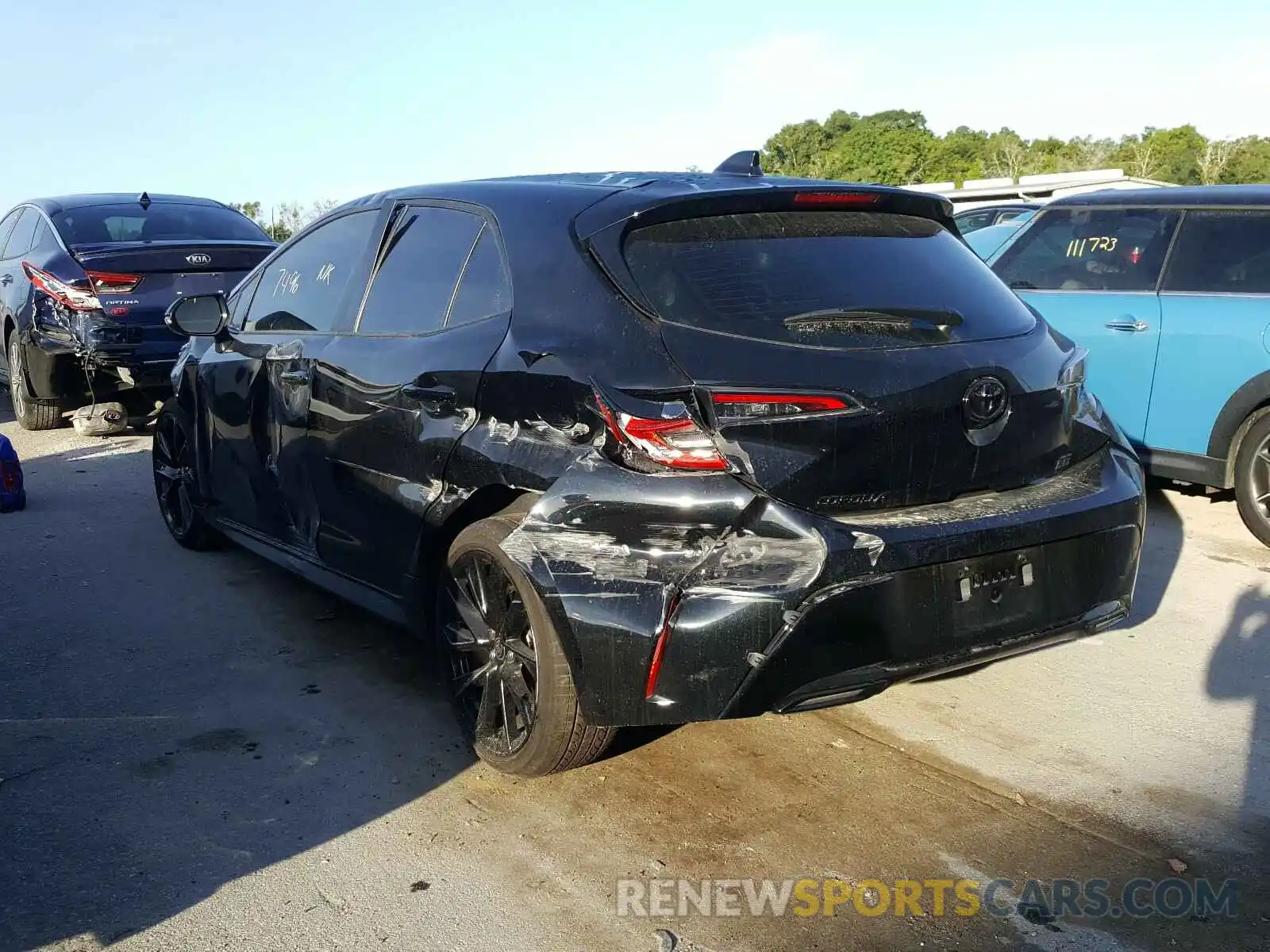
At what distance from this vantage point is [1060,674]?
4355mm

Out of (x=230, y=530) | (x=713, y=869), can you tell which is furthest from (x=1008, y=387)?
(x=230, y=530)

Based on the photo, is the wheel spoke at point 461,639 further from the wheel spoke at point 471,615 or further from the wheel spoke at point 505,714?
the wheel spoke at point 505,714

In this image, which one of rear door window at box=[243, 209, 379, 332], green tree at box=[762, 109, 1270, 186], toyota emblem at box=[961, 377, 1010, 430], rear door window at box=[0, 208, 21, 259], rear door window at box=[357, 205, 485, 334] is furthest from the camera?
green tree at box=[762, 109, 1270, 186]

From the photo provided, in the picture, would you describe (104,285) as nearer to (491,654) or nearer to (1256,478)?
(491,654)

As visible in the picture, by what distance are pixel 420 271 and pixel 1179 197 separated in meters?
4.37

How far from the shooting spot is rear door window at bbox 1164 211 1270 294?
5906 mm

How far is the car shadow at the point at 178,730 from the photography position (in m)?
3.13

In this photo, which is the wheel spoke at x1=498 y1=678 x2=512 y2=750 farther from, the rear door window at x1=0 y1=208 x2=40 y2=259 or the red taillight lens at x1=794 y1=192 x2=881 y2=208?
the rear door window at x1=0 y1=208 x2=40 y2=259

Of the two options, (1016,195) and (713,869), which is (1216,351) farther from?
(1016,195)

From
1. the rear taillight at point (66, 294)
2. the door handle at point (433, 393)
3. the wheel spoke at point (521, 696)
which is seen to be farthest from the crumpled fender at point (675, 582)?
the rear taillight at point (66, 294)

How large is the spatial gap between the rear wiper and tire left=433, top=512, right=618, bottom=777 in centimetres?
98

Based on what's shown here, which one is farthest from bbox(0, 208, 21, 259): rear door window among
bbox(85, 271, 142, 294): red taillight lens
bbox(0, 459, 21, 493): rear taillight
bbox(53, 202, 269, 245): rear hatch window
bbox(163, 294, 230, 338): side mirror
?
bbox(163, 294, 230, 338): side mirror

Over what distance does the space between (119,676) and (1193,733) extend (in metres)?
3.76

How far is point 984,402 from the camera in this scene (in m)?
3.27
